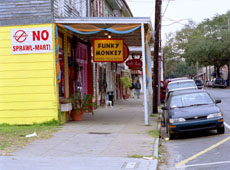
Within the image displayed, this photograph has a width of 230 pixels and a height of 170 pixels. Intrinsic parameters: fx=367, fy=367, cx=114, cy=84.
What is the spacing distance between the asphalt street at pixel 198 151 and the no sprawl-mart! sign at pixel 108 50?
16.7 feet

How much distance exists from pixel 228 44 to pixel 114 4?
2923 centimetres

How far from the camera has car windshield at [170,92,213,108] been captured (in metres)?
12.0

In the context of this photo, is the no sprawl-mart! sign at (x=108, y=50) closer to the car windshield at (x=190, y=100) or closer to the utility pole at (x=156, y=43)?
the utility pole at (x=156, y=43)

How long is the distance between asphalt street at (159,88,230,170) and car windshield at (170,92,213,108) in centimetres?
103

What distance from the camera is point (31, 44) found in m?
14.1

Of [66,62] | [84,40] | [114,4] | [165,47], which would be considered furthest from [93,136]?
[165,47]

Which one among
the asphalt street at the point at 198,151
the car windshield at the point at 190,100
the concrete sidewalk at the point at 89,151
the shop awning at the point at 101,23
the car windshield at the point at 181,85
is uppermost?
the shop awning at the point at 101,23

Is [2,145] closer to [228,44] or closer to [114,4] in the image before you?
[114,4]

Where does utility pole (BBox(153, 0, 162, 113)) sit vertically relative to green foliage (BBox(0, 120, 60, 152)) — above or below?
above

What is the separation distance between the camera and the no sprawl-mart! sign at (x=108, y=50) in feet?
52.6

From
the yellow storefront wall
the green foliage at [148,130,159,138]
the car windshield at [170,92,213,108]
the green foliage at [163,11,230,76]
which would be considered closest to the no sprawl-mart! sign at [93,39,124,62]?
the yellow storefront wall

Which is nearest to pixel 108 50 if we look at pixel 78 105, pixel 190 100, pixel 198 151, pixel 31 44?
pixel 78 105

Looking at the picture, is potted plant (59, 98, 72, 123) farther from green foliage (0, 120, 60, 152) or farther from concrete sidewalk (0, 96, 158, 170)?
concrete sidewalk (0, 96, 158, 170)

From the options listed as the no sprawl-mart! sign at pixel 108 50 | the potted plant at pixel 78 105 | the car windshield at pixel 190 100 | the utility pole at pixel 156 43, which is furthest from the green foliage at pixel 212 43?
the car windshield at pixel 190 100
